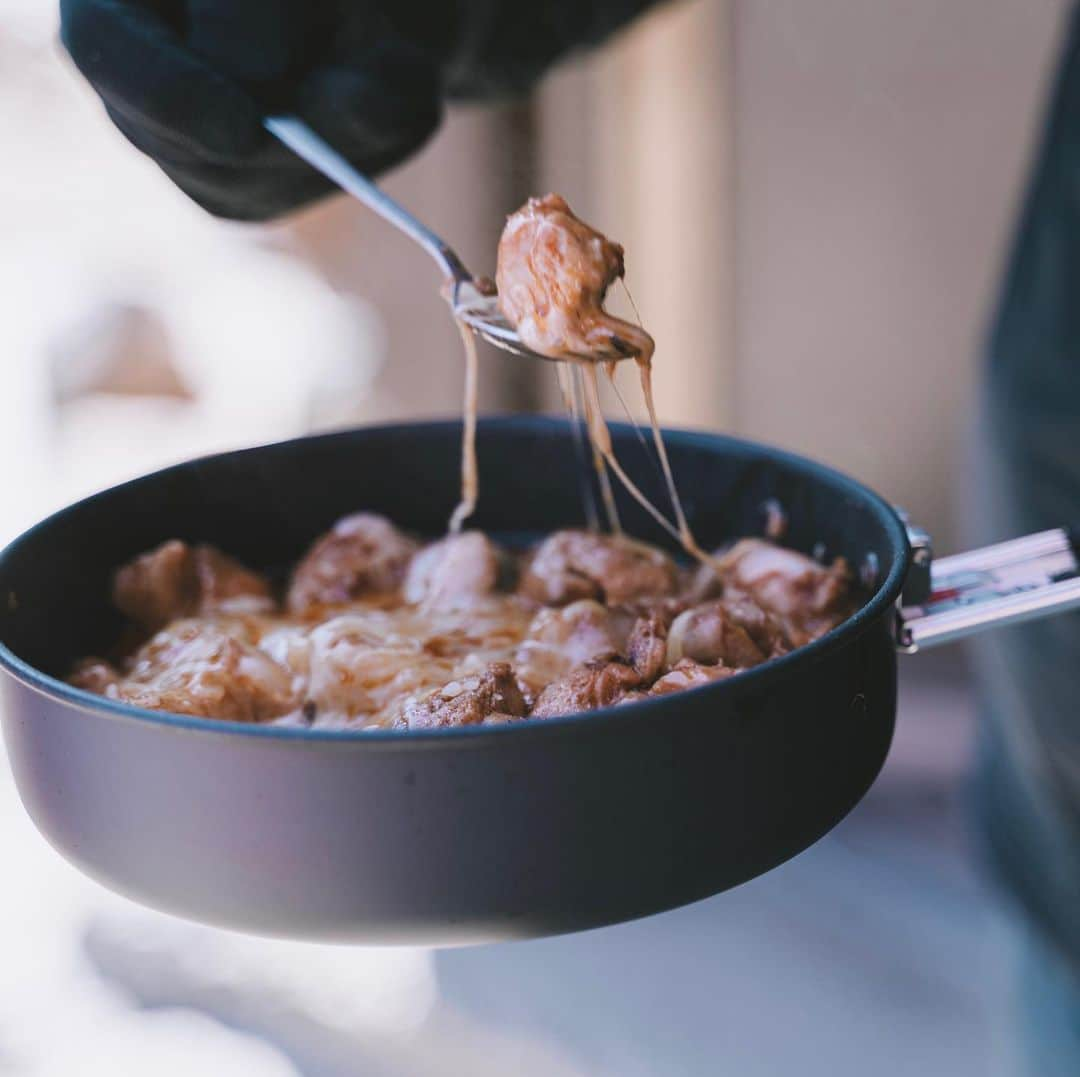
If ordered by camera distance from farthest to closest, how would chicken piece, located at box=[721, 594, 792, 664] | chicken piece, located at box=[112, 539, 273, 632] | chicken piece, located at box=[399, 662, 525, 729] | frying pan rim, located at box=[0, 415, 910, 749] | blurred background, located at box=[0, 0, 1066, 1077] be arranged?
1. blurred background, located at box=[0, 0, 1066, 1077]
2. chicken piece, located at box=[112, 539, 273, 632]
3. chicken piece, located at box=[721, 594, 792, 664]
4. chicken piece, located at box=[399, 662, 525, 729]
5. frying pan rim, located at box=[0, 415, 910, 749]

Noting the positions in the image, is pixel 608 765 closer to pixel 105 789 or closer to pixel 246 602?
pixel 105 789

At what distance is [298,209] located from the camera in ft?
3.60

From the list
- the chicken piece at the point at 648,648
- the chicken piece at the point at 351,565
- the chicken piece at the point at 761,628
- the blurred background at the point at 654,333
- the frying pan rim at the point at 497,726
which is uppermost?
the frying pan rim at the point at 497,726

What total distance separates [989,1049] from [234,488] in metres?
1.50

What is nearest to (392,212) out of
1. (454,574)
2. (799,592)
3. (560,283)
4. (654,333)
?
(560,283)

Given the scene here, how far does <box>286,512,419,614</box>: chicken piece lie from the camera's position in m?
0.99

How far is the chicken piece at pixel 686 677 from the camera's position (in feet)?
2.39

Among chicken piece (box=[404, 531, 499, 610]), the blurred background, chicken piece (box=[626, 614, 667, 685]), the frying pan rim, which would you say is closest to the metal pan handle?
the frying pan rim

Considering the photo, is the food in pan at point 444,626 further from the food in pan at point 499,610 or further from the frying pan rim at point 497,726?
the frying pan rim at point 497,726

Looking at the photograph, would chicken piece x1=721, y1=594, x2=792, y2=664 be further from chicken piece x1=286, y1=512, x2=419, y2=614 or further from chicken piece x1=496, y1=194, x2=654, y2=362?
chicken piece x1=286, y1=512, x2=419, y2=614

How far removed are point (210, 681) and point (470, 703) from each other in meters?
0.18

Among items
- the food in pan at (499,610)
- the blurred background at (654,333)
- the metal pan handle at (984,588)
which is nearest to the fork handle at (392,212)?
the food in pan at (499,610)

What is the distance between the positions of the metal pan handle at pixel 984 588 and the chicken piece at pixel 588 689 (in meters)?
0.16

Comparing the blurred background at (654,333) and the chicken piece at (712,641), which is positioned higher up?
the chicken piece at (712,641)
